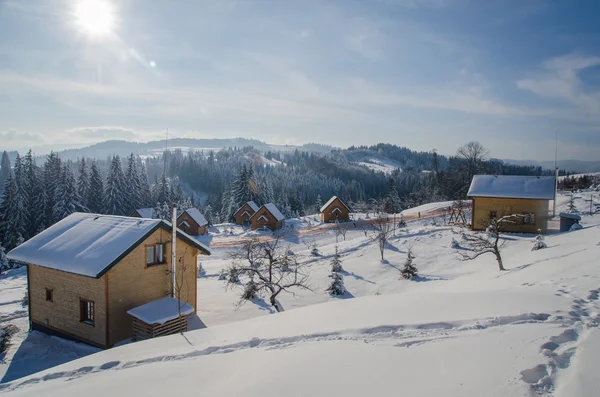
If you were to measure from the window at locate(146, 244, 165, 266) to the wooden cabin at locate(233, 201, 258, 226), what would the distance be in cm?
3664

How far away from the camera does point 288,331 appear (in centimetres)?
815

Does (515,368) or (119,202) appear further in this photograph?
(119,202)

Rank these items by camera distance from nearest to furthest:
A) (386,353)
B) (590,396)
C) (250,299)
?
(590,396), (386,353), (250,299)

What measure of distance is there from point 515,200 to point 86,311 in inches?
1195

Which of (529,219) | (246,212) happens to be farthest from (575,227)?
(246,212)

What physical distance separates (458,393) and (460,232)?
26.3m

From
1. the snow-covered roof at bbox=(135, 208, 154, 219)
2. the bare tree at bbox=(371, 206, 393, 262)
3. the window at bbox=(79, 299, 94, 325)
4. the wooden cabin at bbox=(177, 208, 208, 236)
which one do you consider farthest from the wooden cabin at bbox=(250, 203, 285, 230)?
the window at bbox=(79, 299, 94, 325)

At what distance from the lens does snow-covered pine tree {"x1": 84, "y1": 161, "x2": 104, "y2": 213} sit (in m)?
51.3

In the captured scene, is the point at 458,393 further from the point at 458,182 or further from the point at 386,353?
the point at 458,182

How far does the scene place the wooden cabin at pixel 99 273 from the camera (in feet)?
42.5

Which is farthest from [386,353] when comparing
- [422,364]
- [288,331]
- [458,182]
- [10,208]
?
[458,182]

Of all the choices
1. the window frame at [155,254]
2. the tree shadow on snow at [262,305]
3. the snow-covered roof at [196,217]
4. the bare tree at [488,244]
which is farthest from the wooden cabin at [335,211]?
the window frame at [155,254]

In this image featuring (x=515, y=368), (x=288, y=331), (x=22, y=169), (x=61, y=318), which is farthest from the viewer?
(x=22, y=169)

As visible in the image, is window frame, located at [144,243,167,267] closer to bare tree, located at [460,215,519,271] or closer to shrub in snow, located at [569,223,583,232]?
bare tree, located at [460,215,519,271]
